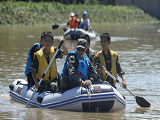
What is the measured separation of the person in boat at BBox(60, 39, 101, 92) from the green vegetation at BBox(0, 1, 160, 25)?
26987 millimetres

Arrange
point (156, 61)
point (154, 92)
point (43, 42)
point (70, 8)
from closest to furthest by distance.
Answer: point (43, 42) < point (154, 92) < point (156, 61) < point (70, 8)

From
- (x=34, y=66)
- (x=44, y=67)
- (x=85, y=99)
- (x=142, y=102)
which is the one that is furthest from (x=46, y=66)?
(x=142, y=102)

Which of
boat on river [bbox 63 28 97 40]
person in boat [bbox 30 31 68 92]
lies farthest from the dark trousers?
boat on river [bbox 63 28 97 40]

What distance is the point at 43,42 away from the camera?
789 cm

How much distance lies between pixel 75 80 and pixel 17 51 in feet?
31.5

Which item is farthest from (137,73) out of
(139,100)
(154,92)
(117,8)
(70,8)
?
(117,8)

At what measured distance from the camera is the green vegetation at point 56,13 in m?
35.8

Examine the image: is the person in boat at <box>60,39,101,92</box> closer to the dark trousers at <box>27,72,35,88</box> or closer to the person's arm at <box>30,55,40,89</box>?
the person's arm at <box>30,55,40,89</box>

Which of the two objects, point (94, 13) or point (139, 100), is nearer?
point (139, 100)

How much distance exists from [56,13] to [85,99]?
35.7 meters

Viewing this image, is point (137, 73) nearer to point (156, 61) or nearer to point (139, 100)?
point (156, 61)

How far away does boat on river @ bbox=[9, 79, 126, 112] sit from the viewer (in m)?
7.28

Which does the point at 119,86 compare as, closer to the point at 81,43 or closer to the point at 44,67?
the point at 44,67

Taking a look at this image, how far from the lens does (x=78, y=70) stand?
7492 mm
